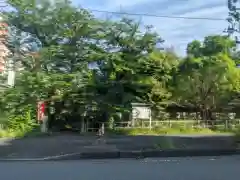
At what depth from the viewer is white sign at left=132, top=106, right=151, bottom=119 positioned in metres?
27.4

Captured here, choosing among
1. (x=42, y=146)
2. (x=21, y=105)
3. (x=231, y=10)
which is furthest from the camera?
(x=21, y=105)

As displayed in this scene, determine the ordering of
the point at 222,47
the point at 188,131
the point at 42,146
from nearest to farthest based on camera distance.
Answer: the point at 42,146 < the point at 188,131 < the point at 222,47

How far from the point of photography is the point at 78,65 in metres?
24.7

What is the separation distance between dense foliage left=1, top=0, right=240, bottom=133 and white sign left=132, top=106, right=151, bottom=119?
0.59m

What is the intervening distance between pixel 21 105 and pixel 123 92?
6819 mm

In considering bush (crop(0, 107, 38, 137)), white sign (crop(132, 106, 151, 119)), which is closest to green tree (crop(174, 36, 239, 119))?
white sign (crop(132, 106, 151, 119))

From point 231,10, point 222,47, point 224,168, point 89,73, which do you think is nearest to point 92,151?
point 224,168

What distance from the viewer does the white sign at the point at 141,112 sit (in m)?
27.4

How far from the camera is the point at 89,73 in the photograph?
25000mm

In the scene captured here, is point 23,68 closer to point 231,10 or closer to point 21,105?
point 21,105

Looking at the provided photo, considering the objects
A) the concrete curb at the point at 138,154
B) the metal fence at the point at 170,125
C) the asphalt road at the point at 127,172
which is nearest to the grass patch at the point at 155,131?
the metal fence at the point at 170,125

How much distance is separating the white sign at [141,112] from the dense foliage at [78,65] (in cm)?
59

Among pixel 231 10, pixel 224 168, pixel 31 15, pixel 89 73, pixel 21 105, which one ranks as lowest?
pixel 224 168

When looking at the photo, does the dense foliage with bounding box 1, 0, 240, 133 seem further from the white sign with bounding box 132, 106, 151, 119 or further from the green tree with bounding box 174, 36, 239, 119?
the green tree with bounding box 174, 36, 239, 119
